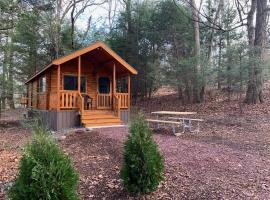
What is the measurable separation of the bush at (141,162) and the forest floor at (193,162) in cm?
25

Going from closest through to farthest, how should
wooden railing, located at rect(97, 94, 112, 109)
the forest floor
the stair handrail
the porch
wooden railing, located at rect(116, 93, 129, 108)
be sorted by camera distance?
the forest floor
the stair handrail
the porch
wooden railing, located at rect(116, 93, 129, 108)
wooden railing, located at rect(97, 94, 112, 109)

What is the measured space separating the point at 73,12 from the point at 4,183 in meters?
21.6

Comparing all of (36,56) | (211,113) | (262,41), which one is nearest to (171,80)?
(211,113)

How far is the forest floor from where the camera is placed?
161 inches

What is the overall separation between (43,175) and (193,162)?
3.55 metres

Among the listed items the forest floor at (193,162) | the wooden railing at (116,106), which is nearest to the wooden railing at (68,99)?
the forest floor at (193,162)

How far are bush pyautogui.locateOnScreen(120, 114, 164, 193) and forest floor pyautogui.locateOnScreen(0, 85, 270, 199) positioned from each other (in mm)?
253

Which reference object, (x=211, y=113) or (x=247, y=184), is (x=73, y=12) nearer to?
(x=211, y=113)

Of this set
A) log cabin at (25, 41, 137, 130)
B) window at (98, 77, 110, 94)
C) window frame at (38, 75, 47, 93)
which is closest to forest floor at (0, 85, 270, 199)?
log cabin at (25, 41, 137, 130)

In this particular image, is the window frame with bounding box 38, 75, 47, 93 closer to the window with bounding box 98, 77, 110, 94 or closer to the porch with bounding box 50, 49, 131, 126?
the porch with bounding box 50, 49, 131, 126

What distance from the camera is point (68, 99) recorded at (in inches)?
452

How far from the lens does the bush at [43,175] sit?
2697 millimetres

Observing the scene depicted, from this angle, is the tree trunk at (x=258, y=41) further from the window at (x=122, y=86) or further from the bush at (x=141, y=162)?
the window at (x=122, y=86)

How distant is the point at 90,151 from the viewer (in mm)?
6789
